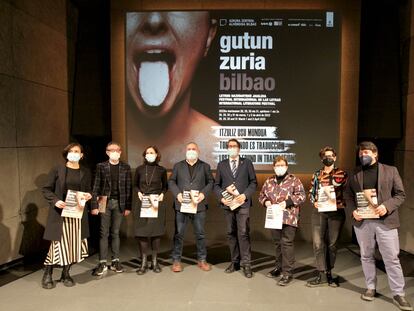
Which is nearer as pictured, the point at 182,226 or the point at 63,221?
the point at 63,221

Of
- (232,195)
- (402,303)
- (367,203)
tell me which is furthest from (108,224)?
(402,303)

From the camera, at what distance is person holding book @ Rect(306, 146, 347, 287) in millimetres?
3805

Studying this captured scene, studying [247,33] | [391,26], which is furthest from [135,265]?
[391,26]

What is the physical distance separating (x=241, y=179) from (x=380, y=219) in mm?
1542

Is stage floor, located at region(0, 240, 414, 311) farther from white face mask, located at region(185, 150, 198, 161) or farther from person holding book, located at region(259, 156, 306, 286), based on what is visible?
white face mask, located at region(185, 150, 198, 161)

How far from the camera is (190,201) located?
431 centimetres

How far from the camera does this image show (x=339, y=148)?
577 centimetres

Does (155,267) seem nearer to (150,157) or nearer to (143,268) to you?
(143,268)

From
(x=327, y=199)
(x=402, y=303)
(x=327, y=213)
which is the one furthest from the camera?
(x=327, y=213)

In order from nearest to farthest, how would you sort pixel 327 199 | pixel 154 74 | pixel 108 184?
1. pixel 327 199
2. pixel 108 184
3. pixel 154 74

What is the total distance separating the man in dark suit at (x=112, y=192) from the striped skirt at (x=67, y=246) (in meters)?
0.33

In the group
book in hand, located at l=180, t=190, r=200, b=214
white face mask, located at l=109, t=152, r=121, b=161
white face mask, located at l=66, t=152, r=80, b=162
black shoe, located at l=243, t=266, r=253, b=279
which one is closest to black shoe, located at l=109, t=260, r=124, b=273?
book in hand, located at l=180, t=190, r=200, b=214

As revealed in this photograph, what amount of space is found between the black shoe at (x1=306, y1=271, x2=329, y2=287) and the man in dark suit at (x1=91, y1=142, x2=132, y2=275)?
2243 mm

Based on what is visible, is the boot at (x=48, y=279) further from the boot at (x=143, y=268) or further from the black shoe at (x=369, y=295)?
the black shoe at (x=369, y=295)
